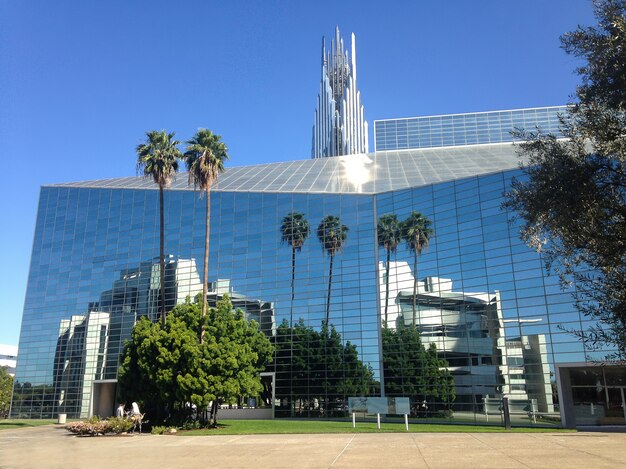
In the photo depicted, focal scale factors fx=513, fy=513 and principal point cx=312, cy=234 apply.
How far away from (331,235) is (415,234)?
26.1ft

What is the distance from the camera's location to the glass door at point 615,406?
29.6m

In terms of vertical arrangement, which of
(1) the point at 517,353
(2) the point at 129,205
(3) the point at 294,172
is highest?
(3) the point at 294,172

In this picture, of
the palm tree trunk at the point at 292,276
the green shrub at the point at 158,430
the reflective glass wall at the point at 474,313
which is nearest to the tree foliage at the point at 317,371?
the palm tree trunk at the point at 292,276

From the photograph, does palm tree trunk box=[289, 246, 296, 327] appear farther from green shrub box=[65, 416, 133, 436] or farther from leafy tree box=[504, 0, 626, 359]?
leafy tree box=[504, 0, 626, 359]

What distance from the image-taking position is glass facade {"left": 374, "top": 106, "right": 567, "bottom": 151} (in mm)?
76438

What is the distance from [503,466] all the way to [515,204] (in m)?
7.07

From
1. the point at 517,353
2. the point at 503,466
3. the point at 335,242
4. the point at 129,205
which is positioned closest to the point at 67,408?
the point at 129,205

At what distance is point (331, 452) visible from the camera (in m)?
17.7

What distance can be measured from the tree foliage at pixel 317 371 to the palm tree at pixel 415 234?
23.5 ft

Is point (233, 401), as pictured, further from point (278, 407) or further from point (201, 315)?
point (278, 407)

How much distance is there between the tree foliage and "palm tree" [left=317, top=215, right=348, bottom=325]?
489cm

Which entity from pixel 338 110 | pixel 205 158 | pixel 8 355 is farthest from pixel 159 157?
pixel 338 110

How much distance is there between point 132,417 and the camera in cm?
2880

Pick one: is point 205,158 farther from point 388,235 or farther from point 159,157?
point 388,235
